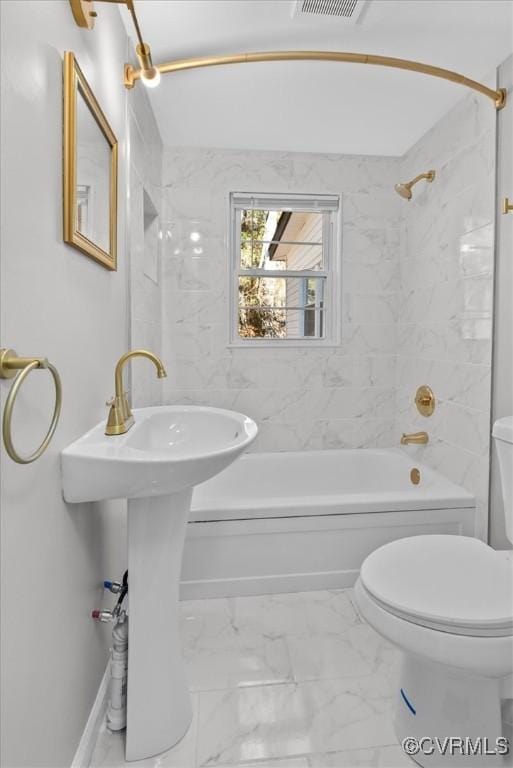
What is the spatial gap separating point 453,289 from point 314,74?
1.25 metres

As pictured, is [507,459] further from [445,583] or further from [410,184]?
[410,184]

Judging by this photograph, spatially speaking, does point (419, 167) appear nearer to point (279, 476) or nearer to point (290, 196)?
point (290, 196)

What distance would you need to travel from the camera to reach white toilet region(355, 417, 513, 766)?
44.5 inches

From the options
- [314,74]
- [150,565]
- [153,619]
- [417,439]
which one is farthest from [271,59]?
[417,439]

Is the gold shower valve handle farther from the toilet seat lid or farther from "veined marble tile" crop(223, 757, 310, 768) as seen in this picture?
"veined marble tile" crop(223, 757, 310, 768)

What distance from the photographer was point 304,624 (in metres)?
1.95

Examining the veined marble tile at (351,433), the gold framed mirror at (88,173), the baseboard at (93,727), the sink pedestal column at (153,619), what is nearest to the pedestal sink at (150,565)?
the sink pedestal column at (153,619)

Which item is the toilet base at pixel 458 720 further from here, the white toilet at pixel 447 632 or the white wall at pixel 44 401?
the white wall at pixel 44 401

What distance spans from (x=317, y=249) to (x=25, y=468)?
8.78 ft

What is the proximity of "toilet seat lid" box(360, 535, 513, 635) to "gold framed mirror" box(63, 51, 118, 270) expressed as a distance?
49.3 inches

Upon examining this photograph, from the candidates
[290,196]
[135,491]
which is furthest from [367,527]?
[290,196]

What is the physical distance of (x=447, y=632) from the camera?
114cm

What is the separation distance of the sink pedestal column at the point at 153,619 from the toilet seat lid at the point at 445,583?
578 millimetres

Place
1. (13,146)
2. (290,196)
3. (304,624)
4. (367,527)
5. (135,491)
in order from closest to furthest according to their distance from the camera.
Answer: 1. (13,146)
2. (135,491)
3. (304,624)
4. (367,527)
5. (290,196)
